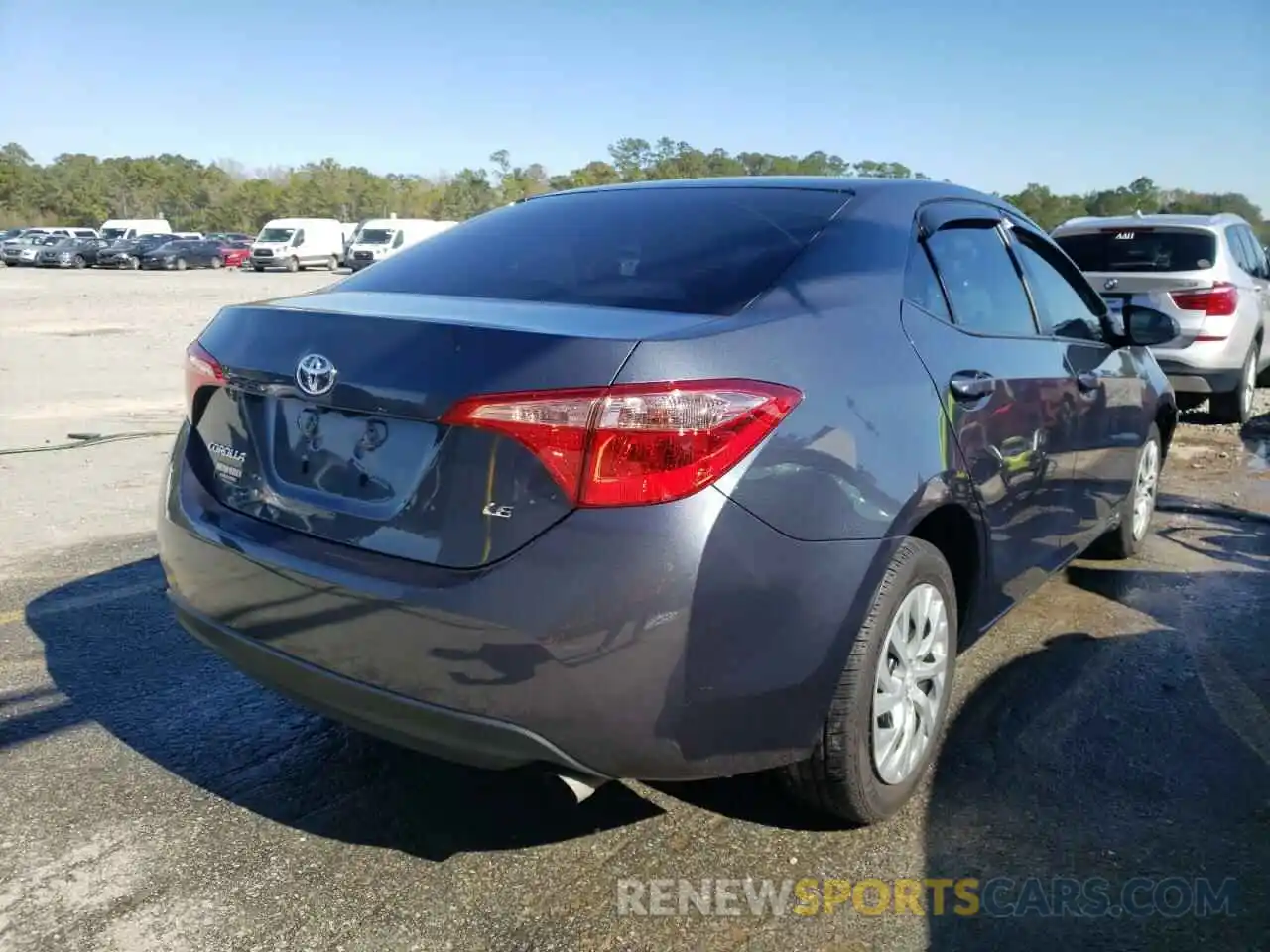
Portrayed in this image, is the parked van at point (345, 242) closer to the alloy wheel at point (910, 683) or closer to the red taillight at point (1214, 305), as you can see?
the red taillight at point (1214, 305)

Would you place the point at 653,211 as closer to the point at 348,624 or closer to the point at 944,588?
the point at 944,588

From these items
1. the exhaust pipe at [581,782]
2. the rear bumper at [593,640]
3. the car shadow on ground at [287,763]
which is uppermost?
the rear bumper at [593,640]

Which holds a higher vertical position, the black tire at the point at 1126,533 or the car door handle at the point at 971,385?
the car door handle at the point at 971,385

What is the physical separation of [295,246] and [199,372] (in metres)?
45.6

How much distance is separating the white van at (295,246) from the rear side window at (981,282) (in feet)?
148

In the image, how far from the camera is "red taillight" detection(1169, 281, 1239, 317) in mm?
8203

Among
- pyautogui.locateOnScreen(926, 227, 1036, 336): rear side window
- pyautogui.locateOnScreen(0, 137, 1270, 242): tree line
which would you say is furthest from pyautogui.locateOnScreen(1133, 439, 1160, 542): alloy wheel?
pyautogui.locateOnScreen(0, 137, 1270, 242): tree line

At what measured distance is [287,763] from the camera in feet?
10.2

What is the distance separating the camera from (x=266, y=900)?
2461 millimetres

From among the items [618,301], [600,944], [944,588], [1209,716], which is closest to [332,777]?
[600,944]

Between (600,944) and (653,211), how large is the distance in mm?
2081

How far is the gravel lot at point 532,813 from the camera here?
2.41 metres

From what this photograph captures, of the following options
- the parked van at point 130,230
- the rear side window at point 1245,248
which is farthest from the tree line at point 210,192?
the rear side window at point 1245,248

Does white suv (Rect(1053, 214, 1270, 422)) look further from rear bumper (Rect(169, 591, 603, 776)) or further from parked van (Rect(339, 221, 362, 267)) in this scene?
parked van (Rect(339, 221, 362, 267))
